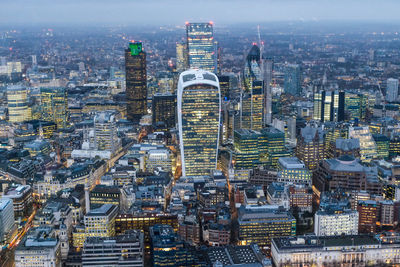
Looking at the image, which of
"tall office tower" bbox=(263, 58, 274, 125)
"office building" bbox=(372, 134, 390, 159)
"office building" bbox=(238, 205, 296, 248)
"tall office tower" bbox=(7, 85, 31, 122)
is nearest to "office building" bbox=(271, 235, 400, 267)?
"office building" bbox=(238, 205, 296, 248)

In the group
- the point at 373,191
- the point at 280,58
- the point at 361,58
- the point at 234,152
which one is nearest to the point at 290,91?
the point at 280,58

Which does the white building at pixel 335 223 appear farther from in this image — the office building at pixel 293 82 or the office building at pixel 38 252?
the office building at pixel 293 82

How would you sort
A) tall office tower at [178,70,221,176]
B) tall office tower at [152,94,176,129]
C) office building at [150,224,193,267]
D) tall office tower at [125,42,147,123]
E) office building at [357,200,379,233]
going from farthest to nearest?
tall office tower at [125,42,147,123] < tall office tower at [152,94,176,129] < tall office tower at [178,70,221,176] < office building at [357,200,379,233] < office building at [150,224,193,267]

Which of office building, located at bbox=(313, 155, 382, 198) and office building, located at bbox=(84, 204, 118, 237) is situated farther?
office building, located at bbox=(313, 155, 382, 198)

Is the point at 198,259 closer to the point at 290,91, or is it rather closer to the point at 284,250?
the point at 284,250

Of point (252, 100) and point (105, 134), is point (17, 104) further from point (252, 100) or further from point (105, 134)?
point (252, 100)

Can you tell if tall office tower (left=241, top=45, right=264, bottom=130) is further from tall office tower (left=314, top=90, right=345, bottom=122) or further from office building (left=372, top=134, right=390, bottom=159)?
office building (left=372, top=134, right=390, bottom=159)
